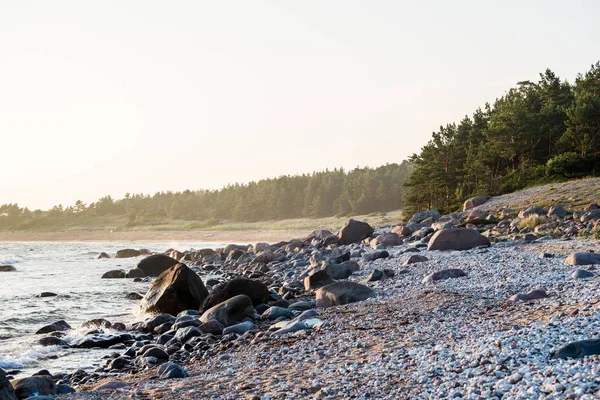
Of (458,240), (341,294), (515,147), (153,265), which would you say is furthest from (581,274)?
(515,147)

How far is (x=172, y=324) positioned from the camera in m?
11.9

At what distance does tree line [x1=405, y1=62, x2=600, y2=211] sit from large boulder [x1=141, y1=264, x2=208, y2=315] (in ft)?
88.2

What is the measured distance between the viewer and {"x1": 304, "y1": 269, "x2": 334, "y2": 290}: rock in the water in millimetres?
15016

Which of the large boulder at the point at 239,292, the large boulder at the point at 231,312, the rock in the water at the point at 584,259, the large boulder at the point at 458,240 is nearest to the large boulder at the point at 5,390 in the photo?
the large boulder at the point at 231,312

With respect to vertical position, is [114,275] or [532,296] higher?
[532,296]

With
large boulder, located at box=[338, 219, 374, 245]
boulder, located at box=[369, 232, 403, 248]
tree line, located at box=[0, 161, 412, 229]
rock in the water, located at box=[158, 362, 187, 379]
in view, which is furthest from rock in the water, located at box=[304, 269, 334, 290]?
tree line, located at box=[0, 161, 412, 229]

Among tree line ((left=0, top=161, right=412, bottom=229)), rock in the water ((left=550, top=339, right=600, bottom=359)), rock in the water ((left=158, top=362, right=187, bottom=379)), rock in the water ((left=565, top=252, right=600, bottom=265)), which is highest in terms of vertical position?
tree line ((left=0, top=161, right=412, bottom=229))

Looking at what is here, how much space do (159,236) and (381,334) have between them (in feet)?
224

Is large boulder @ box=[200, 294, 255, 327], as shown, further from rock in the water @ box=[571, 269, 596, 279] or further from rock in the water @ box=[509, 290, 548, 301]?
rock in the water @ box=[571, 269, 596, 279]

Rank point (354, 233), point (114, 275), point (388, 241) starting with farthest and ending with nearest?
point (354, 233) → point (114, 275) → point (388, 241)

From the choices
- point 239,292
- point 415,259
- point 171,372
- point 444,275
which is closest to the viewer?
point 171,372

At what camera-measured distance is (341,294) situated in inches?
445

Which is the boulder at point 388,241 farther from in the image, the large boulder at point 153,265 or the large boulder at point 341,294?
the large boulder at point 341,294

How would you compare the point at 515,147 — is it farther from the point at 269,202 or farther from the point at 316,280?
the point at 269,202
